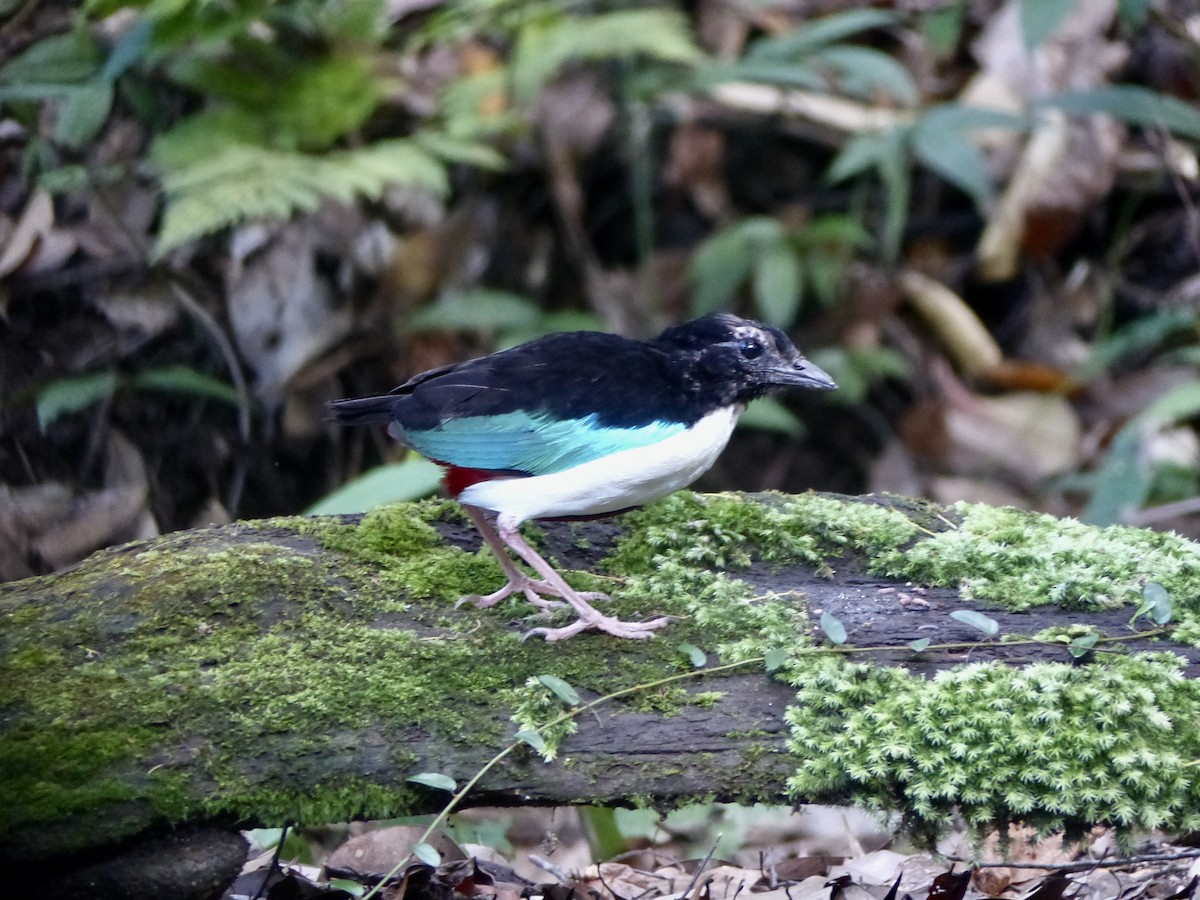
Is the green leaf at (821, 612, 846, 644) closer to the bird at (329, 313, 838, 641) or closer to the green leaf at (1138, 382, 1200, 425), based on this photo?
the bird at (329, 313, 838, 641)

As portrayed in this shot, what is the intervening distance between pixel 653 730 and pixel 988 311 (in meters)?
6.38

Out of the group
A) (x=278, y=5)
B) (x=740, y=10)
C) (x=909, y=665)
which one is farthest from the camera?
(x=740, y=10)

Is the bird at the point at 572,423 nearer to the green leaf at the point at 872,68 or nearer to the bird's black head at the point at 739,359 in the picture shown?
the bird's black head at the point at 739,359

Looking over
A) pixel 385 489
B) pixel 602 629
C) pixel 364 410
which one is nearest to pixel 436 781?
pixel 602 629

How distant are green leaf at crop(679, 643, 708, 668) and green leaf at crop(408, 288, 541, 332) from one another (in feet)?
11.2

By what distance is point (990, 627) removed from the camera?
3150mm

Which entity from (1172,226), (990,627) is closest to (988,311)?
(1172,226)

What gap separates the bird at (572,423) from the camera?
129 inches

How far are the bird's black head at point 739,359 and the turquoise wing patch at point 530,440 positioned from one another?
246 millimetres

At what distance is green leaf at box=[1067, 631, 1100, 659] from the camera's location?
3086mm

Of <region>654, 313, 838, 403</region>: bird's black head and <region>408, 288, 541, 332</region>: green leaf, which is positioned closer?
<region>654, 313, 838, 403</region>: bird's black head

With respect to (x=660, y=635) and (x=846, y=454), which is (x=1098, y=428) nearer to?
(x=846, y=454)

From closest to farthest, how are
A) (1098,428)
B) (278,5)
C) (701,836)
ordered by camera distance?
(701,836) < (278,5) < (1098,428)

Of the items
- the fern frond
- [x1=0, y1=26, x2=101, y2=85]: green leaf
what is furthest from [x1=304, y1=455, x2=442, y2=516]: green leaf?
[x1=0, y1=26, x2=101, y2=85]: green leaf
